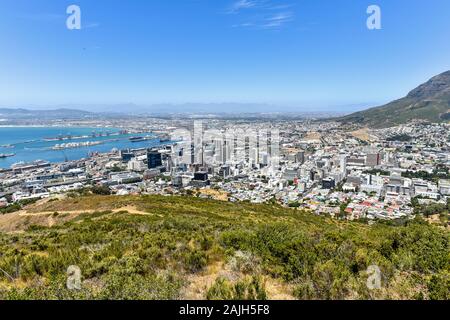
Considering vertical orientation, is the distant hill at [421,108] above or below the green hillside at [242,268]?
above

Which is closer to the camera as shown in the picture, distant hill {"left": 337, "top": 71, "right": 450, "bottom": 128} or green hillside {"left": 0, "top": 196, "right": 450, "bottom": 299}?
green hillside {"left": 0, "top": 196, "right": 450, "bottom": 299}

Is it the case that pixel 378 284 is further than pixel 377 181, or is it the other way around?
pixel 377 181

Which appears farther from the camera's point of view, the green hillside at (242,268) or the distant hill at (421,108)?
the distant hill at (421,108)

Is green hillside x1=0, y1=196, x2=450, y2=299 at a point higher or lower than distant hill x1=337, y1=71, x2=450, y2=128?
lower

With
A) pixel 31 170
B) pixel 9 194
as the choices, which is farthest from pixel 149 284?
pixel 31 170

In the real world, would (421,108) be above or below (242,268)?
above

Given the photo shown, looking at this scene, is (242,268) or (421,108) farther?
(421,108)
